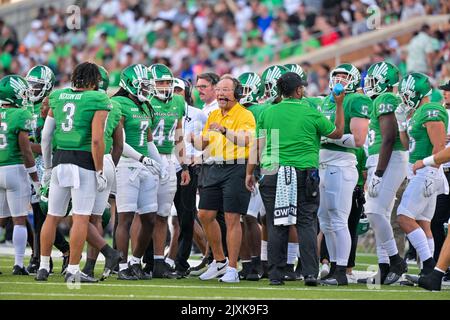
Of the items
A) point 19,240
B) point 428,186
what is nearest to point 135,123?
point 19,240

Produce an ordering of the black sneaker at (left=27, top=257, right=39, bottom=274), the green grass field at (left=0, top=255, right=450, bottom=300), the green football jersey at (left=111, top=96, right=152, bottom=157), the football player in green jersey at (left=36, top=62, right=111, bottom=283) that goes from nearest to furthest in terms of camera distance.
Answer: the green grass field at (left=0, top=255, right=450, bottom=300) → the football player in green jersey at (left=36, top=62, right=111, bottom=283) → the green football jersey at (left=111, top=96, right=152, bottom=157) → the black sneaker at (left=27, top=257, right=39, bottom=274)

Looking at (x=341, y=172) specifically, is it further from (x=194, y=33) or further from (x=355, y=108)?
(x=194, y=33)

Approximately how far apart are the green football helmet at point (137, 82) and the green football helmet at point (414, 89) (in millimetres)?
2548

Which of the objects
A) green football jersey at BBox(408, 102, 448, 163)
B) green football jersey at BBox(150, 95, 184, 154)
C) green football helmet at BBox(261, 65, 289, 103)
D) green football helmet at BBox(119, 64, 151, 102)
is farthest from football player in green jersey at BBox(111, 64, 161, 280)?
green football jersey at BBox(408, 102, 448, 163)

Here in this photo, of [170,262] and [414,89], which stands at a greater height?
[414,89]

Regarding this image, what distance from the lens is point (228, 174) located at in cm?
1179

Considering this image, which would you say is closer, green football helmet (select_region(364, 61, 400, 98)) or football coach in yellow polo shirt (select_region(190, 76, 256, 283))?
football coach in yellow polo shirt (select_region(190, 76, 256, 283))

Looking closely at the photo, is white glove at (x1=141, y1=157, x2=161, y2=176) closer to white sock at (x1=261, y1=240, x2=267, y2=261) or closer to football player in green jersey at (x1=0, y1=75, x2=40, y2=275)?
football player in green jersey at (x1=0, y1=75, x2=40, y2=275)

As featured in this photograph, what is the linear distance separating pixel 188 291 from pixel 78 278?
3.43 feet

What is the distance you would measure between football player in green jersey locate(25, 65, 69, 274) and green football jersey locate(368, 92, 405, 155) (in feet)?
11.3

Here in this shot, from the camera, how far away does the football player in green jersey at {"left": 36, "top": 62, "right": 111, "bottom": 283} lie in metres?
10.6

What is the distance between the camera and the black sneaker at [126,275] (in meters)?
11.6

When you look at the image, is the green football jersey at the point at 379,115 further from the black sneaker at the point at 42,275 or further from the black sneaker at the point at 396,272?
the black sneaker at the point at 42,275
